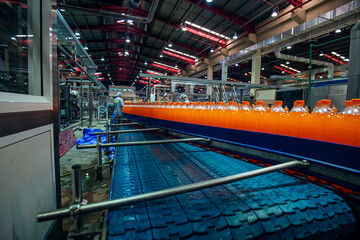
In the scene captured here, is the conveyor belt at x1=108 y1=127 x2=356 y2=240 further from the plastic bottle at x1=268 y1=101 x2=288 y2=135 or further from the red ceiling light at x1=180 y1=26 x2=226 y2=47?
Result: the red ceiling light at x1=180 y1=26 x2=226 y2=47

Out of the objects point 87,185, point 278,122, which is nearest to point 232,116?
point 278,122

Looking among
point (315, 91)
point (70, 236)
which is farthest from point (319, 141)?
point (315, 91)

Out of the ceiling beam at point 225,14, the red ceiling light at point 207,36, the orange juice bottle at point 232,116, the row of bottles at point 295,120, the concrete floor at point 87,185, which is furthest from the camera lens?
the red ceiling light at point 207,36

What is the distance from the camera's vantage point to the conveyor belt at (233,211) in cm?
47

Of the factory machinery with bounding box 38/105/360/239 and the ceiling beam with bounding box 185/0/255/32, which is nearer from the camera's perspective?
the factory machinery with bounding box 38/105/360/239

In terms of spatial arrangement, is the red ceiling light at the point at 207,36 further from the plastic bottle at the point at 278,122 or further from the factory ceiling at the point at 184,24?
the plastic bottle at the point at 278,122

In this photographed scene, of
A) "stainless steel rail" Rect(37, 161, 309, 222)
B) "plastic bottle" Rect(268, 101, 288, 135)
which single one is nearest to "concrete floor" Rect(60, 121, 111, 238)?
"stainless steel rail" Rect(37, 161, 309, 222)

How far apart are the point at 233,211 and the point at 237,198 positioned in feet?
0.33

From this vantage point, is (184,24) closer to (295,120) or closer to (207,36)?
(207,36)

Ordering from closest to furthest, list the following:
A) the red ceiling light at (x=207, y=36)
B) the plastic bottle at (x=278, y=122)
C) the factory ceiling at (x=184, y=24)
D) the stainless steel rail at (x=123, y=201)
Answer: the stainless steel rail at (x=123, y=201), the plastic bottle at (x=278, y=122), the factory ceiling at (x=184, y=24), the red ceiling light at (x=207, y=36)

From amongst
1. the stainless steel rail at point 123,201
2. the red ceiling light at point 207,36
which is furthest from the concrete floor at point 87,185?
the red ceiling light at point 207,36

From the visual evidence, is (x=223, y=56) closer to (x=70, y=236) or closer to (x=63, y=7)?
(x=63, y=7)

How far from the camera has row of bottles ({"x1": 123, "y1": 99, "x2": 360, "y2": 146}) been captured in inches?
28.0

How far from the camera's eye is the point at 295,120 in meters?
0.87
